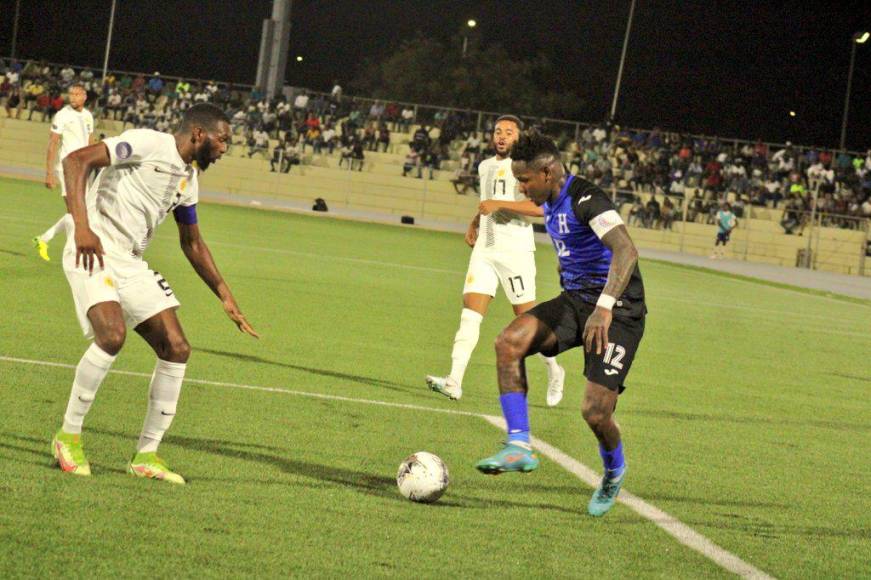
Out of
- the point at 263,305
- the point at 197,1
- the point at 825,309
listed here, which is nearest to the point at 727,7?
the point at 197,1

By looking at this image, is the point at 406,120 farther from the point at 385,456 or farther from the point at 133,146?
the point at 133,146

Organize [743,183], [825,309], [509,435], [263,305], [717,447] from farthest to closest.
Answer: [743,183]
[825,309]
[263,305]
[717,447]
[509,435]

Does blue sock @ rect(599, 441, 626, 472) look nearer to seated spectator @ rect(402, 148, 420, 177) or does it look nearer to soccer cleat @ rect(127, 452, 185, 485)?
soccer cleat @ rect(127, 452, 185, 485)

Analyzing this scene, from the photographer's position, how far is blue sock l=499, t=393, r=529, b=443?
7.04 m

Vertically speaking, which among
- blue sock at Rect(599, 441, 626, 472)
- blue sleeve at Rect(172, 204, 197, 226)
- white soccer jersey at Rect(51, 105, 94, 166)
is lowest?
blue sock at Rect(599, 441, 626, 472)

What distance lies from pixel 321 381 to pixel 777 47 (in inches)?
2854

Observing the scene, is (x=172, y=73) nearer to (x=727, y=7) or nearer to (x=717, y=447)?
(x=727, y=7)

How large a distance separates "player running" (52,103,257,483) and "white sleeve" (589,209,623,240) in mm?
1992

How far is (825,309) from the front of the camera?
24.8 metres

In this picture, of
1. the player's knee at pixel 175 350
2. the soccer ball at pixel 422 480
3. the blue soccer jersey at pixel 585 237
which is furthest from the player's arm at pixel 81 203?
the blue soccer jersey at pixel 585 237

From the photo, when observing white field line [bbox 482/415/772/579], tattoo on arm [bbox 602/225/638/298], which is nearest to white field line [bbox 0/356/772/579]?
white field line [bbox 482/415/772/579]

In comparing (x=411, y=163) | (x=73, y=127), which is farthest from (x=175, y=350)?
(x=411, y=163)

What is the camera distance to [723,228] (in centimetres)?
4278

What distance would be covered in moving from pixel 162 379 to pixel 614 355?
7.80 ft
